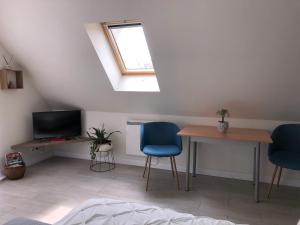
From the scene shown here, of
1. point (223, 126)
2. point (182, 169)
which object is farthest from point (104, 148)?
point (223, 126)

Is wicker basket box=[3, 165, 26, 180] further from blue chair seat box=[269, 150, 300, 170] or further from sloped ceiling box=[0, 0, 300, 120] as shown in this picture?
blue chair seat box=[269, 150, 300, 170]

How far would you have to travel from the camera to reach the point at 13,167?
3.36 metres

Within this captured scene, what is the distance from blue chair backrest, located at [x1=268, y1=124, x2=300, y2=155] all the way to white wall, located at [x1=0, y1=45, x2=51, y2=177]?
→ 3.50m

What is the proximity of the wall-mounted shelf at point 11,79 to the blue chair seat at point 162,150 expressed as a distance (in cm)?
204

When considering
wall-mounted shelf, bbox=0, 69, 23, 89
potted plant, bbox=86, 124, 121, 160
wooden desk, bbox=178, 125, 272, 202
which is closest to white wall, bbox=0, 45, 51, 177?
wall-mounted shelf, bbox=0, 69, 23, 89

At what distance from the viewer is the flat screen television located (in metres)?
3.87

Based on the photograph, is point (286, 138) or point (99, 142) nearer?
point (286, 138)

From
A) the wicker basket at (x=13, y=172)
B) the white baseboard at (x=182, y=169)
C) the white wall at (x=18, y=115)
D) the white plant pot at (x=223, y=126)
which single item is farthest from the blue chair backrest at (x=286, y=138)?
the white wall at (x=18, y=115)

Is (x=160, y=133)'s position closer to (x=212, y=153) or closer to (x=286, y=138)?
(x=212, y=153)

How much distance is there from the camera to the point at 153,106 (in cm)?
366

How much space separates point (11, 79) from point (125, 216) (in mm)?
3012

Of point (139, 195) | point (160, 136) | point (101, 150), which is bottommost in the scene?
point (139, 195)

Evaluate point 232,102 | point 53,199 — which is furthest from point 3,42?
point 232,102

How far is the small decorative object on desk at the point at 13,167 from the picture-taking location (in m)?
3.36
